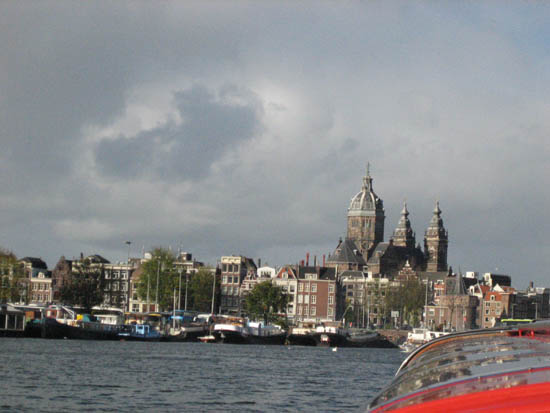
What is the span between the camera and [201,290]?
15938 cm

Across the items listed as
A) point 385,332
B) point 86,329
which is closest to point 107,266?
point 385,332

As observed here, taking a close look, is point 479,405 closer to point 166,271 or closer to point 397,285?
point 166,271

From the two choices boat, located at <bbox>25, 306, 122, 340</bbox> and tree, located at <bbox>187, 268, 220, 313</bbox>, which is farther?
tree, located at <bbox>187, 268, 220, 313</bbox>

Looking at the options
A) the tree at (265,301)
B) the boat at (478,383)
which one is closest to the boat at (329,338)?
the tree at (265,301)

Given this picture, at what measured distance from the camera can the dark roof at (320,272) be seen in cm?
17088

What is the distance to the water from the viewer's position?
3566 centimetres

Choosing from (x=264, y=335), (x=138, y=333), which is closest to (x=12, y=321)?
(x=138, y=333)

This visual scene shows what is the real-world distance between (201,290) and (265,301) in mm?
16470

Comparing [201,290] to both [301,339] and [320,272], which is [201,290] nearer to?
[320,272]

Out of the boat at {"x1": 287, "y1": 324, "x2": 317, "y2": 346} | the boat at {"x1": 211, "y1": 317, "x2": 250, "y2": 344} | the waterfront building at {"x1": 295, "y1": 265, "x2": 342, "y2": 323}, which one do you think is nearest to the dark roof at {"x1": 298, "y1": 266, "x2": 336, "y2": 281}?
the waterfront building at {"x1": 295, "y1": 265, "x2": 342, "y2": 323}

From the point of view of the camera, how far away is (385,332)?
15175 cm

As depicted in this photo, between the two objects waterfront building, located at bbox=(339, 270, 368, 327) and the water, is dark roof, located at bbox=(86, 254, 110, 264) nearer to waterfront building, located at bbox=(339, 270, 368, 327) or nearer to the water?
waterfront building, located at bbox=(339, 270, 368, 327)

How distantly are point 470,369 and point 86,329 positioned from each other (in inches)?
3983

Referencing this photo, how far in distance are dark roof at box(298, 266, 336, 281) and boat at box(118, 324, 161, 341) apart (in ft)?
199
